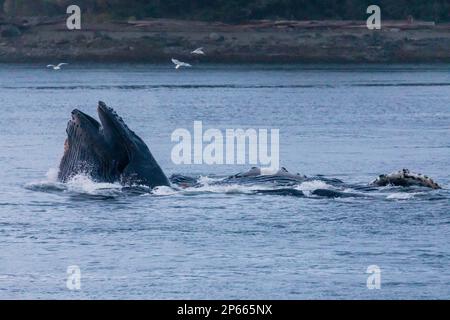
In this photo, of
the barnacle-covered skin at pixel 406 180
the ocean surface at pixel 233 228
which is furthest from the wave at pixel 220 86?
the barnacle-covered skin at pixel 406 180

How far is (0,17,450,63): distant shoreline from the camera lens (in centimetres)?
10431

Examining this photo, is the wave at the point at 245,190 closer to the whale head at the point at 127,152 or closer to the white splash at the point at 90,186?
the white splash at the point at 90,186

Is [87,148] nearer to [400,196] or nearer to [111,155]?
[111,155]

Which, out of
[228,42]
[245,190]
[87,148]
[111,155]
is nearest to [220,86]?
[228,42]

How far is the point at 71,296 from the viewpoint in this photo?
908 inches

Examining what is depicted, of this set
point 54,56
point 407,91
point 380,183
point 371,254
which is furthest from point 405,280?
point 54,56

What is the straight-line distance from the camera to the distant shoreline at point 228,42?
104m

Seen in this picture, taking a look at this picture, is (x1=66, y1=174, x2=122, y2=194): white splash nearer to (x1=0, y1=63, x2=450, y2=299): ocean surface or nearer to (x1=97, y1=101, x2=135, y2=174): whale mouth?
(x1=0, y1=63, x2=450, y2=299): ocean surface

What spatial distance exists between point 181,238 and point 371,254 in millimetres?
3126

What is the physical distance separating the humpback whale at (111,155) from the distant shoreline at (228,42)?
72.3 metres

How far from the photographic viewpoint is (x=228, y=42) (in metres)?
107

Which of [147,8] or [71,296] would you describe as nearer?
[71,296]

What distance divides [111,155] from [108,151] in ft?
0.58

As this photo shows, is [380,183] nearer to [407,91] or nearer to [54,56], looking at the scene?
[407,91]
